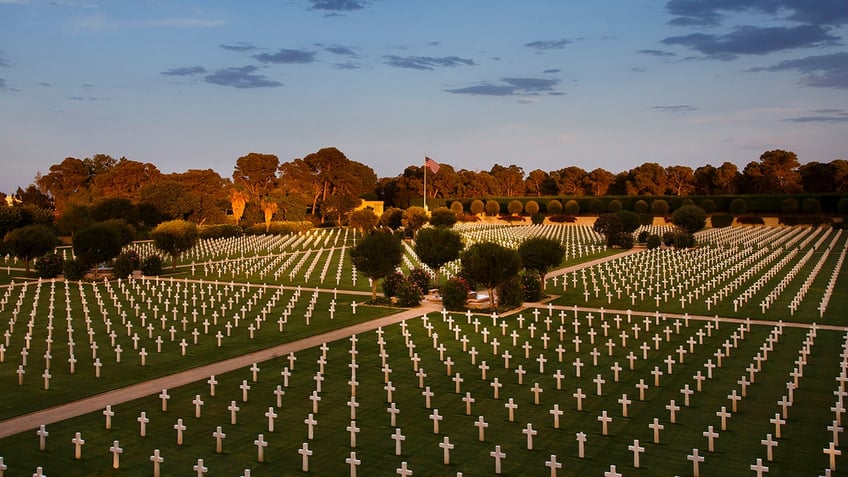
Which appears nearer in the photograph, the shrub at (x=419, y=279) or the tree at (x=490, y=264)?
the tree at (x=490, y=264)

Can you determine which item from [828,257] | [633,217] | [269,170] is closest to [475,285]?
[828,257]

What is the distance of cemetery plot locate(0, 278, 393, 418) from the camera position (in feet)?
58.6

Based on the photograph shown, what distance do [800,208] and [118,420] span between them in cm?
9596

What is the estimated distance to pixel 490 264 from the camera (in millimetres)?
27203

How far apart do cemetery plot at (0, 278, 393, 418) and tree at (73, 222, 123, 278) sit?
6.13 ft

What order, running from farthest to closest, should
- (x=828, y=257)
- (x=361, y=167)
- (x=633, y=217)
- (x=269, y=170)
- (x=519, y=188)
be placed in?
(x=519, y=188), (x=361, y=167), (x=269, y=170), (x=633, y=217), (x=828, y=257)

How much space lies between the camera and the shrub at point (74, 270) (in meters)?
37.6

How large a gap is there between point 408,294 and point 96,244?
61.4ft

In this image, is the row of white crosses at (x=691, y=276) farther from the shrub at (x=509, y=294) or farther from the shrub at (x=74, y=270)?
the shrub at (x=74, y=270)

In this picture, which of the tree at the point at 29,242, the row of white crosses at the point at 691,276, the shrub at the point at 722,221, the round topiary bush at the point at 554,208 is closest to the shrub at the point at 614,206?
the round topiary bush at the point at 554,208

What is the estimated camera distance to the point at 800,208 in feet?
306

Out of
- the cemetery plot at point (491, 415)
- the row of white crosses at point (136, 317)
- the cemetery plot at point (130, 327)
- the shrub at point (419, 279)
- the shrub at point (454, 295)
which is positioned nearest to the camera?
the cemetery plot at point (491, 415)

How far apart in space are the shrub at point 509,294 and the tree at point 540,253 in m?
2.66

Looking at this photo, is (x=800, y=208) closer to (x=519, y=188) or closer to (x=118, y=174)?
(x=519, y=188)
